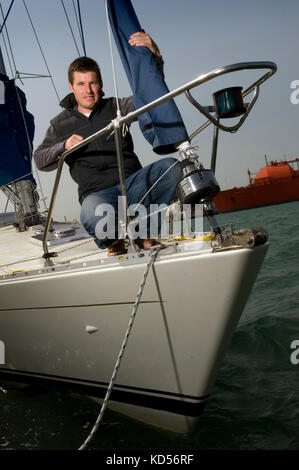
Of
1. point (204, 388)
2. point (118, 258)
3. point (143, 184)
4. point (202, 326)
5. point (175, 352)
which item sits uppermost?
point (143, 184)

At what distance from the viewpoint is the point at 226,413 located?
254 cm

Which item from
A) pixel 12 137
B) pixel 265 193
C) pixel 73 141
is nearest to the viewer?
pixel 73 141

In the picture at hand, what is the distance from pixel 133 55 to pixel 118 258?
115 centimetres

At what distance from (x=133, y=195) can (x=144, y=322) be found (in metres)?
0.81

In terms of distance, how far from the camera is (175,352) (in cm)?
221

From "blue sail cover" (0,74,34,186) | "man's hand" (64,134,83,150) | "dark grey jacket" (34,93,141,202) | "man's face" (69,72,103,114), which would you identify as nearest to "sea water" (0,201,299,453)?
"dark grey jacket" (34,93,141,202)

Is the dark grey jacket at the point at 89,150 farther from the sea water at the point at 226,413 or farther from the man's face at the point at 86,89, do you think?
the sea water at the point at 226,413

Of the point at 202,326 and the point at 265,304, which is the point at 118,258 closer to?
the point at 202,326

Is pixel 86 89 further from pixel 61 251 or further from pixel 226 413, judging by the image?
pixel 226 413

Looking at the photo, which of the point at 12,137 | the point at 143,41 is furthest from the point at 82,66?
the point at 12,137

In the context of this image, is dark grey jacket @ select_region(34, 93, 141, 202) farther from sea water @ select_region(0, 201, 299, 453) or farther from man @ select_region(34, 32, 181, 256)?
sea water @ select_region(0, 201, 299, 453)

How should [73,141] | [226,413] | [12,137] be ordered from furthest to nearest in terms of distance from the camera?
[12,137] < [226,413] < [73,141]

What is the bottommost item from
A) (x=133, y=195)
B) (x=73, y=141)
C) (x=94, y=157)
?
(x=133, y=195)
